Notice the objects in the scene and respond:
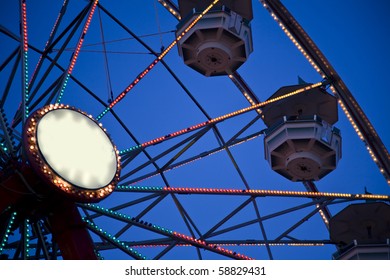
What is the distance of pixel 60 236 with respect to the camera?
1099cm

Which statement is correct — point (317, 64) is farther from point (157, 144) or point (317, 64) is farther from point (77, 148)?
point (77, 148)

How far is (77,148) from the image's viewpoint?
37.4ft

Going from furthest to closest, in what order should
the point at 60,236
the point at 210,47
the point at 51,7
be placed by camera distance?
the point at 51,7
the point at 210,47
the point at 60,236

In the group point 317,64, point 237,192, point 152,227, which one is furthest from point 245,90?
point 152,227

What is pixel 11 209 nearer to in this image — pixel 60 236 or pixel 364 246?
pixel 60 236

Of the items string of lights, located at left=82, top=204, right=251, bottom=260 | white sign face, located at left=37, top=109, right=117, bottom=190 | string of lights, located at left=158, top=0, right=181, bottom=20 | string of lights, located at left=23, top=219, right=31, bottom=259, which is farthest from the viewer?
string of lights, located at left=158, top=0, right=181, bottom=20

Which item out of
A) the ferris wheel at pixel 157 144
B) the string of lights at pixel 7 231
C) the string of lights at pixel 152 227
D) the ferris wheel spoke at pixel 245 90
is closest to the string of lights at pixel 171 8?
the ferris wheel at pixel 157 144

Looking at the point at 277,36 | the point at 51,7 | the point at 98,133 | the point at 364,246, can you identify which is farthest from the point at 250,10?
the point at 277,36

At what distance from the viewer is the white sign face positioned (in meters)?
11.0

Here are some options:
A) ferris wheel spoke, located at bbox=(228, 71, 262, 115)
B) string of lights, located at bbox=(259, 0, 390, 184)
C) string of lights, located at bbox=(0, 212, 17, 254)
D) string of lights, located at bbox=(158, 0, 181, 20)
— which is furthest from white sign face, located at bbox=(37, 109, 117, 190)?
ferris wheel spoke, located at bbox=(228, 71, 262, 115)

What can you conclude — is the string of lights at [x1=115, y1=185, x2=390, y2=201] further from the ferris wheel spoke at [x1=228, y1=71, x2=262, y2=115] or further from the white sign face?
the ferris wheel spoke at [x1=228, y1=71, x2=262, y2=115]

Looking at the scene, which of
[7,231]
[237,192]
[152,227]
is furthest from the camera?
[237,192]

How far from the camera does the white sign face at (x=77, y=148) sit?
10984 millimetres

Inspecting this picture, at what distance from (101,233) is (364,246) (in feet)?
19.6
